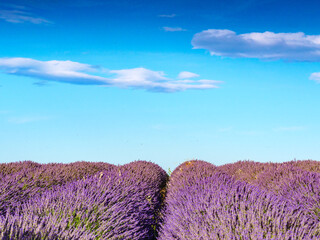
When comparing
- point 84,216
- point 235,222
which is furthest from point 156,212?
point 235,222

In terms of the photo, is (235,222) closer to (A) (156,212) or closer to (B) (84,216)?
(B) (84,216)

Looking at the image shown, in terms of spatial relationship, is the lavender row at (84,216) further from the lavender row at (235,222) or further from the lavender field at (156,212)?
the lavender row at (235,222)

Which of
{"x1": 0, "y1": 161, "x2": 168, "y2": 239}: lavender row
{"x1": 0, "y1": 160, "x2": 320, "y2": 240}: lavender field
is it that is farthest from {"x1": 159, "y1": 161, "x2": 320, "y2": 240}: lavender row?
{"x1": 0, "y1": 161, "x2": 168, "y2": 239}: lavender row

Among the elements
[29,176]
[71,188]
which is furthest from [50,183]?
[71,188]

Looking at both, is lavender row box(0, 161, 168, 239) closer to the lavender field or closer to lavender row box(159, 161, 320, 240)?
the lavender field

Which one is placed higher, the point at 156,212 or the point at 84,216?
the point at 84,216

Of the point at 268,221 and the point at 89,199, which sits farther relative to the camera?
the point at 89,199

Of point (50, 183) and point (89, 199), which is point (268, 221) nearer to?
point (89, 199)

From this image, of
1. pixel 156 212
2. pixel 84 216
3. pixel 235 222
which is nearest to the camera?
pixel 235 222

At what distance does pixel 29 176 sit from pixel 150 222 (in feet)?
9.62

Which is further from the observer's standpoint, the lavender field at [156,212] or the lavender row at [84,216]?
the lavender field at [156,212]

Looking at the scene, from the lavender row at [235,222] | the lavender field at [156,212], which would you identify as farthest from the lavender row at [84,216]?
the lavender row at [235,222]

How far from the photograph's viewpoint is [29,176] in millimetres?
7117

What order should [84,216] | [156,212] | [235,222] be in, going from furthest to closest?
[156,212] < [84,216] < [235,222]
